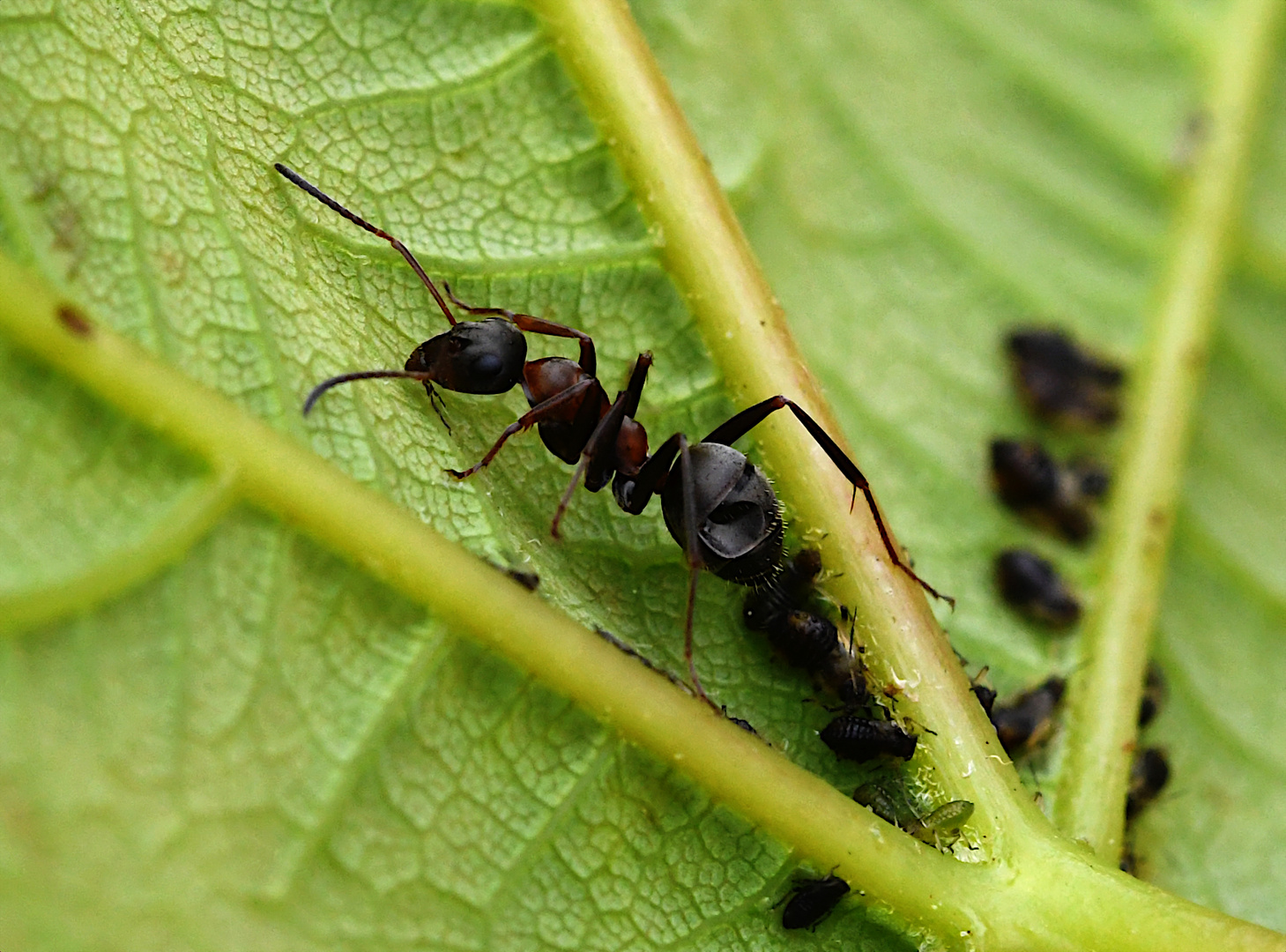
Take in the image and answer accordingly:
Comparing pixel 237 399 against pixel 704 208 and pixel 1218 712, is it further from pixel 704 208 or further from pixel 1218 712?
pixel 1218 712

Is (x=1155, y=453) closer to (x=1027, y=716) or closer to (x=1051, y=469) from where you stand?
(x=1051, y=469)

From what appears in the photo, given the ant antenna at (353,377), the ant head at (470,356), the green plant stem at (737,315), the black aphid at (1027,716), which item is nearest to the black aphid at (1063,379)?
the black aphid at (1027,716)

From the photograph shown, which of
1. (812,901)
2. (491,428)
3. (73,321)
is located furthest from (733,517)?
(73,321)

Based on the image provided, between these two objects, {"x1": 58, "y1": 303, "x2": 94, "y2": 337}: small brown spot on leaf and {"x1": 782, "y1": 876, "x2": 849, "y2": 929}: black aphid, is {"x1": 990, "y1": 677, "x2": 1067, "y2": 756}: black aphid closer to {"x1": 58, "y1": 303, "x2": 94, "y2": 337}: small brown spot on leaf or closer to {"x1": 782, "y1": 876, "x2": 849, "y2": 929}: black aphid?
{"x1": 782, "y1": 876, "x2": 849, "y2": 929}: black aphid

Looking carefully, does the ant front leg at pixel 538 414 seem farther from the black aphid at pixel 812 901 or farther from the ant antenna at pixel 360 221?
the black aphid at pixel 812 901

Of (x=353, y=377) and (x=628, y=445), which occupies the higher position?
(x=353, y=377)
